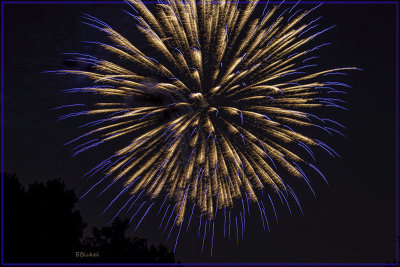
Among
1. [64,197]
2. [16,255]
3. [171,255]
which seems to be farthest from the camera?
[171,255]

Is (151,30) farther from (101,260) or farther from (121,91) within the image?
(101,260)

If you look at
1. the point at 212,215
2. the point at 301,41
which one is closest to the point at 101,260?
the point at 212,215

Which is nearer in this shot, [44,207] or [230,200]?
[44,207]

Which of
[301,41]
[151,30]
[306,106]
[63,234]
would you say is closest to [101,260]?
[63,234]

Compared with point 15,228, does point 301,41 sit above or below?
above

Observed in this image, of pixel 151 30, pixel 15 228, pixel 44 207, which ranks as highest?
pixel 151 30

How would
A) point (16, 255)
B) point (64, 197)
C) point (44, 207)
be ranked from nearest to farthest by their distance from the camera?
point (16, 255) → point (44, 207) → point (64, 197)
